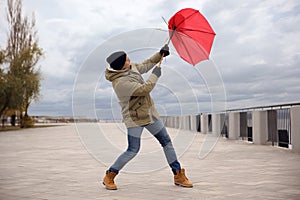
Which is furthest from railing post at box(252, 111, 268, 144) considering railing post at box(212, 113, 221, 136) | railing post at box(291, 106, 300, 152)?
railing post at box(212, 113, 221, 136)

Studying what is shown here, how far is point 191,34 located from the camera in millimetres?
6055

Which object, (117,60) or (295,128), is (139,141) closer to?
(117,60)

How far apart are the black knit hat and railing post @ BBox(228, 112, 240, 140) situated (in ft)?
40.3

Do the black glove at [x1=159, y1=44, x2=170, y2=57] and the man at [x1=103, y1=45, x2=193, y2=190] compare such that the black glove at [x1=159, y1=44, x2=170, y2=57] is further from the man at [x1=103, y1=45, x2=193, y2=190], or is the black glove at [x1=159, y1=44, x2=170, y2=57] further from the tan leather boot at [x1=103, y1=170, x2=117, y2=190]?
the tan leather boot at [x1=103, y1=170, x2=117, y2=190]

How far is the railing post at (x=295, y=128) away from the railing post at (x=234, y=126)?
18.6 feet

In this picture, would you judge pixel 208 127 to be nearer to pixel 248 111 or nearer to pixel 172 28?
pixel 248 111

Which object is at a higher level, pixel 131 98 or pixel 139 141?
pixel 131 98

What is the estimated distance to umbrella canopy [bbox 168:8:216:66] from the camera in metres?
5.98

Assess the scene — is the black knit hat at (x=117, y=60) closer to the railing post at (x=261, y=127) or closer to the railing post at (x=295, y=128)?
the railing post at (x=295, y=128)

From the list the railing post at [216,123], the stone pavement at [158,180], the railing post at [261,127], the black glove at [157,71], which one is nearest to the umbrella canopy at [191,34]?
the black glove at [157,71]

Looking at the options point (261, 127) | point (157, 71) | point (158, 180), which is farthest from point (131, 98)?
point (261, 127)

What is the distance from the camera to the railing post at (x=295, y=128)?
1107 centimetres

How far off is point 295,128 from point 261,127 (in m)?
2.97

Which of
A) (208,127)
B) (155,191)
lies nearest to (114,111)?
(155,191)
